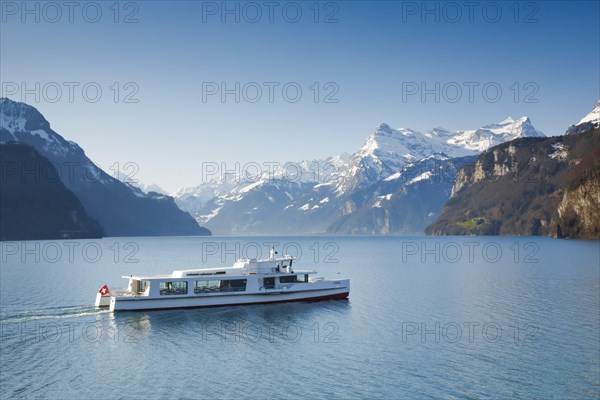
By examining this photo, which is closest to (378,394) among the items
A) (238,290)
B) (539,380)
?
(539,380)

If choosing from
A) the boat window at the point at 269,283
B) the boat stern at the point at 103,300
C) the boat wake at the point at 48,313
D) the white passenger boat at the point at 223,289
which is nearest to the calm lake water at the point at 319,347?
the boat wake at the point at 48,313

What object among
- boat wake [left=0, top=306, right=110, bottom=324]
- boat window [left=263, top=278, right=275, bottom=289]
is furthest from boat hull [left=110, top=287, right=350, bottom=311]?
boat wake [left=0, top=306, right=110, bottom=324]

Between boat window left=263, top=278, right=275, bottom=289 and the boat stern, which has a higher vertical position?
boat window left=263, top=278, right=275, bottom=289

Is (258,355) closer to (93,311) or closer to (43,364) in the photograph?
(43,364)

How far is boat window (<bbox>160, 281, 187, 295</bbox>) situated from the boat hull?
46.2 inches

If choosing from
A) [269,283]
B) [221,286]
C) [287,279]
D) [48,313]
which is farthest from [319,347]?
[48,313]

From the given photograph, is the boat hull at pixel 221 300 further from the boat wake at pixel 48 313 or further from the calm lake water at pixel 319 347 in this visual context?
the boat wake at pixel 48 313

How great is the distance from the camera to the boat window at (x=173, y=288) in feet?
268

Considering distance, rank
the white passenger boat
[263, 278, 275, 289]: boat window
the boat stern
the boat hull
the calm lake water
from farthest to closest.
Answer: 1. [263, 278, 275, 289]: boat window
2. the boat stern
3. the white passenger boat
4. the boat hull
5. the calm lake water

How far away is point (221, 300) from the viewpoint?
8350 centimetres

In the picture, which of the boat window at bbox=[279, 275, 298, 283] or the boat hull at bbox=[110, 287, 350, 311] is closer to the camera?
the boat hull at bbox=[110, 287, 350, 311]

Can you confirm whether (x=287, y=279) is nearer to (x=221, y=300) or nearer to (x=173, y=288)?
(x=221, y=300)

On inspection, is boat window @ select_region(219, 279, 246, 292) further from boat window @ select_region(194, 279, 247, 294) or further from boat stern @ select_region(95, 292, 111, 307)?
boat stern @ select_region(95, 292, 111, 307)

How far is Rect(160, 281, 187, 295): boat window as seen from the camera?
81562mm
